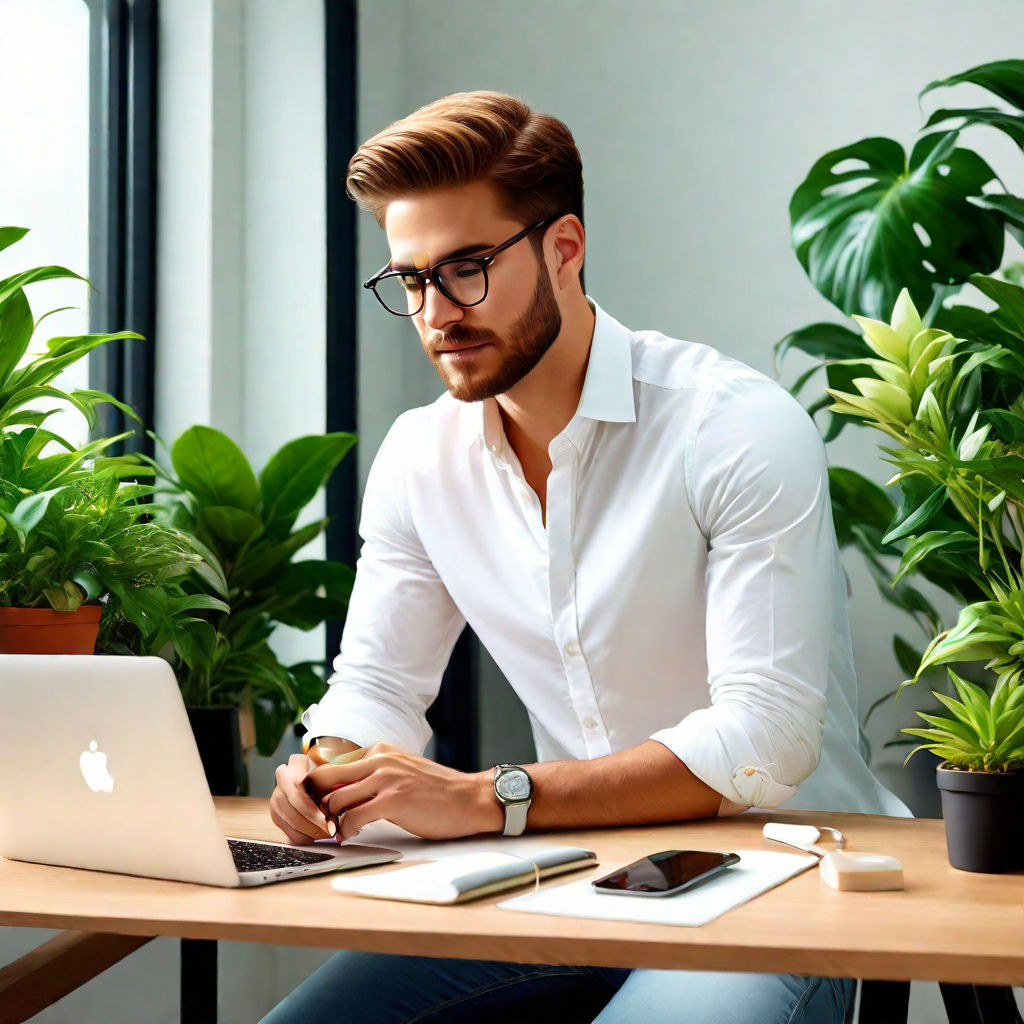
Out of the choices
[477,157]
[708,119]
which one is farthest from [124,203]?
[708,119]

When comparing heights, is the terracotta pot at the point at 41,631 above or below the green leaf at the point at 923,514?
below

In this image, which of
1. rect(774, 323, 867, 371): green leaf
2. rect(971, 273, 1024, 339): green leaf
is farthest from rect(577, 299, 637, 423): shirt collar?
rect(774, 323, 867, 371): green leaf

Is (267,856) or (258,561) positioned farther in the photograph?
(258,561)

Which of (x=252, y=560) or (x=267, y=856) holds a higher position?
(x=252, y=560)

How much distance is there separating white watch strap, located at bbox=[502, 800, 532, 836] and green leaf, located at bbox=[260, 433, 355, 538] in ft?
3.40

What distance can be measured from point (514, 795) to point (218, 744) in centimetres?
65

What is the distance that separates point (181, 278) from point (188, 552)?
3.13 feet

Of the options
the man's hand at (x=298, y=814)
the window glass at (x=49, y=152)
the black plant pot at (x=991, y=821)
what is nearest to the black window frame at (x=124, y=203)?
the window glass at (x=49, y=152)

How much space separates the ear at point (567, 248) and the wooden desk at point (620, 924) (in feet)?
2.85

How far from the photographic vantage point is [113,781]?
0.99m

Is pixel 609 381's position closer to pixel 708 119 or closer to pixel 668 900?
pixel 668 900

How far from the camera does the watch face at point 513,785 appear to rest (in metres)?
1.15

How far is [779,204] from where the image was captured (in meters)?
2.78

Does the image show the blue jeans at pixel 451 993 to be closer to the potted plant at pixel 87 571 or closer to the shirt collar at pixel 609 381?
the potted plant at pixel 87 571
